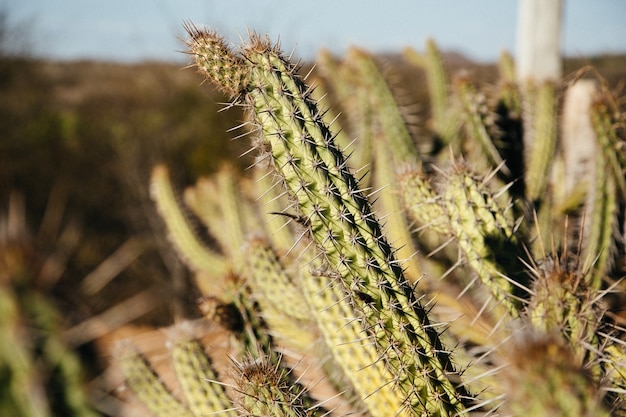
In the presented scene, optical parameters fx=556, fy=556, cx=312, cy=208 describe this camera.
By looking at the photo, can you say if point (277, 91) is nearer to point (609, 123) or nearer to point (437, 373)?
point (437, 373)

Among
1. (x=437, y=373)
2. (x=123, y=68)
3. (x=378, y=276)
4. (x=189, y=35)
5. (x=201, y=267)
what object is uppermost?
(x=123, y=68)

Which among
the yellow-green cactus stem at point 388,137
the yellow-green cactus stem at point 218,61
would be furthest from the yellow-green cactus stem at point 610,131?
the yellow-green cactus stem at point 218,61

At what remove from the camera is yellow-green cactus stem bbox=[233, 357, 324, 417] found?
1.47 metres

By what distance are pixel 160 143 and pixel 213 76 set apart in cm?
1016

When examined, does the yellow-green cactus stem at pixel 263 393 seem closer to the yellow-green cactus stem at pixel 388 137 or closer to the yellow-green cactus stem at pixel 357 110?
the yellow-green cactus stem at pixel 388 137

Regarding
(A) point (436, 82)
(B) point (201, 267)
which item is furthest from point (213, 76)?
(A) point (436, 82)

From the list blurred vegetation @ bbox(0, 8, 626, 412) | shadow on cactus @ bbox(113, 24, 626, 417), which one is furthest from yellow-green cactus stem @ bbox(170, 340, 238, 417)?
blurred vegetation @ bbox(0, 8, 626, 412)

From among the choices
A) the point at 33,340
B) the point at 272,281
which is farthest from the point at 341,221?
the point at 272,281

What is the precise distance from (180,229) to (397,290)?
351cm

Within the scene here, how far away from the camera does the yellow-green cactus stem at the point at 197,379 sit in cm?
194

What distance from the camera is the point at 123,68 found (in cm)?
2336

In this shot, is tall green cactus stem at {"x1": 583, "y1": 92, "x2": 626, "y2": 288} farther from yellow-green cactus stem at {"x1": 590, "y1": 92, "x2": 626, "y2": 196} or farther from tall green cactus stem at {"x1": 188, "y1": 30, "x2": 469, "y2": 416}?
tall green cactus stem at {"x1": 188, "y1": 30, "x2": 469, "y2": 416}

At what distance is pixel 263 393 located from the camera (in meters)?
1.47

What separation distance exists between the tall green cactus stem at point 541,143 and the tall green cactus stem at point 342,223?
7.26ft
